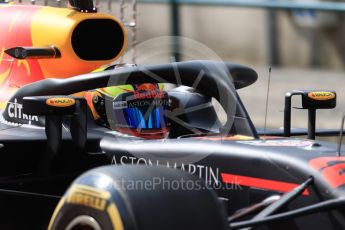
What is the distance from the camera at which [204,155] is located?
5.41m

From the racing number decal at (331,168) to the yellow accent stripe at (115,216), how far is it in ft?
3.67

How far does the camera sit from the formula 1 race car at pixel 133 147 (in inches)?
189

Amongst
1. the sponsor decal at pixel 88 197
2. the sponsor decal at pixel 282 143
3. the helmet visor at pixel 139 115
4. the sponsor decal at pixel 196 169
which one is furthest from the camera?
the helmet visor at pixel 139 115

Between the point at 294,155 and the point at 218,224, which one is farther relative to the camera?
the point at 294,155

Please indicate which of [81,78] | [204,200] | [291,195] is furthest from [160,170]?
[81,78]

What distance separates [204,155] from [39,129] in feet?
4.76

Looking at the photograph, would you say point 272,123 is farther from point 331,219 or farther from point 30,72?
point 331,219

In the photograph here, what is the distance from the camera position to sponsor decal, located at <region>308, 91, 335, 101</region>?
6.28 metres

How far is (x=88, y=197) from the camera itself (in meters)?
4.86

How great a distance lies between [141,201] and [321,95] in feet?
6.75

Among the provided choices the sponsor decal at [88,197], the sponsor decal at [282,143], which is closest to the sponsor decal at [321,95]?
the sponsor decal at [282,143]

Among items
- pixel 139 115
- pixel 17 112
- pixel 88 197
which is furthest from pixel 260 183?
pixel 17 112

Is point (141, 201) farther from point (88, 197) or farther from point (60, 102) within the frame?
point (60, 102)

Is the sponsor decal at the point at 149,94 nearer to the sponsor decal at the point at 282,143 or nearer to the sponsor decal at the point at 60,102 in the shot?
the sponsor decal at the point at 60,102
